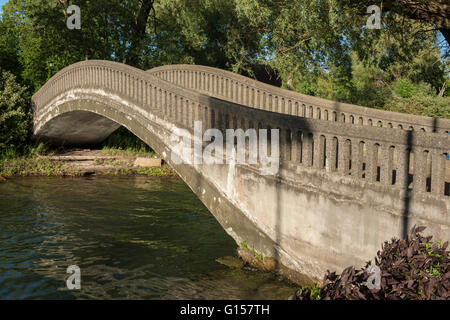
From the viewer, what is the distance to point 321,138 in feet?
22.1

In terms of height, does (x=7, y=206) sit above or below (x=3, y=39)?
below

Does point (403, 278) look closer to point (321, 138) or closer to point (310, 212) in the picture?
point (310, 212)

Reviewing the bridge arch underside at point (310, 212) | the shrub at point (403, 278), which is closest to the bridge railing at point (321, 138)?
the bridge arch underside at point (310, 212)

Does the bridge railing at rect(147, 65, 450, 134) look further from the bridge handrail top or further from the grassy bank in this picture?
the grassy bank

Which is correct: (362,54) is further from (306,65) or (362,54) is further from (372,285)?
(372,285)

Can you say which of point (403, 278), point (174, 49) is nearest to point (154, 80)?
point (403, 278)

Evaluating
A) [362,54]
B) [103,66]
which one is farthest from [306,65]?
[103,66]

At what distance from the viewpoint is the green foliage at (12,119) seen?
63.3 feet

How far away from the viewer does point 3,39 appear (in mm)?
25500

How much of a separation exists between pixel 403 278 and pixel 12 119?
18603mm

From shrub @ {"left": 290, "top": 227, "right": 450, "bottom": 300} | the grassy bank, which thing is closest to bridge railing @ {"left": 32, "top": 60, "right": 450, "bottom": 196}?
shrub @ {"left": 290, "top": 227, "right": 450, "bottom": 300}

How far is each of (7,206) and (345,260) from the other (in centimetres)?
1047

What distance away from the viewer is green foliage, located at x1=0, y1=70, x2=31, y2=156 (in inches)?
760
